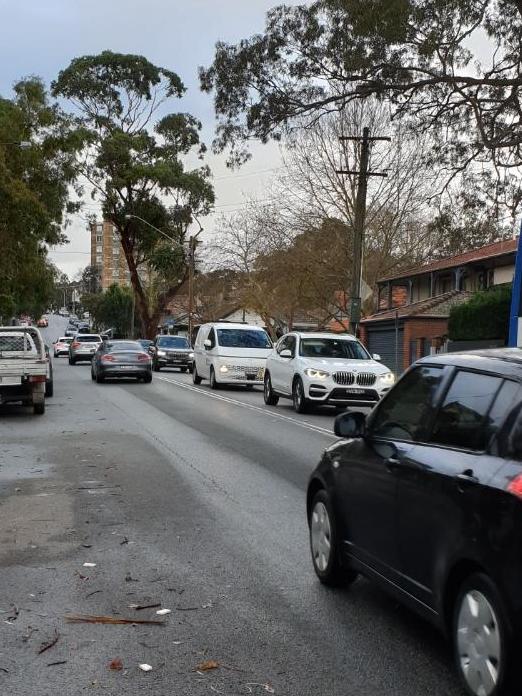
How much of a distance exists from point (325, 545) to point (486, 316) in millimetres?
25766

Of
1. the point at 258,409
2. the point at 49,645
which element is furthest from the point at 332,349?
the point at 49,645

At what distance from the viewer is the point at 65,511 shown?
8430 mm

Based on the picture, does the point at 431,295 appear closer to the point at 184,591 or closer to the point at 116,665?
the point at 184,591

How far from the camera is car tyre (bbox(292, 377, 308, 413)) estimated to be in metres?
19.5

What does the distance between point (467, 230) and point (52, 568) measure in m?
16.4

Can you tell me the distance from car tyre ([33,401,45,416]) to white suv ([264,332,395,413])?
17.7 feet

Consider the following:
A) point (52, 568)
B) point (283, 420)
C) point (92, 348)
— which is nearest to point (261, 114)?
point (283, 420)

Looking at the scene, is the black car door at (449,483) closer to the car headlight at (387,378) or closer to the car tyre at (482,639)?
the car tyre at (482,639)

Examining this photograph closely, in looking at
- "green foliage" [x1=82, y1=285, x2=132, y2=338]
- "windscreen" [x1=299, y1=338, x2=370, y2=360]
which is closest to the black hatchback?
"windscreen" [x1=299, y1=338, x2=370, y2=360]

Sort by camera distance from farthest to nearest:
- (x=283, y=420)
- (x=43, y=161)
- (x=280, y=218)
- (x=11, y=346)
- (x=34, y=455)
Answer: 1. (x=280, y=218)
2. (x=43, y=161)
3. (x=11, y=346)
4. (x=283, y=420)
5. (x=34, y=455)

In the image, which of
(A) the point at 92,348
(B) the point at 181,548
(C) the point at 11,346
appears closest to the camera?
(B) the point at 181,548

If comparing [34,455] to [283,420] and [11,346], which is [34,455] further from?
[11,346]

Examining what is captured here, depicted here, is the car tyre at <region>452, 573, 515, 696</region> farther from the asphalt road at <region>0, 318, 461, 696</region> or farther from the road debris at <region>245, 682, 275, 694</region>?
the road debris at <region>245, 682, 275, 694</region>

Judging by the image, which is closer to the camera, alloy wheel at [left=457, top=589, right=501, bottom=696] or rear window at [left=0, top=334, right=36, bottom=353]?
alloy wheel at [left=457, top=589, right=501, bottom=696]
